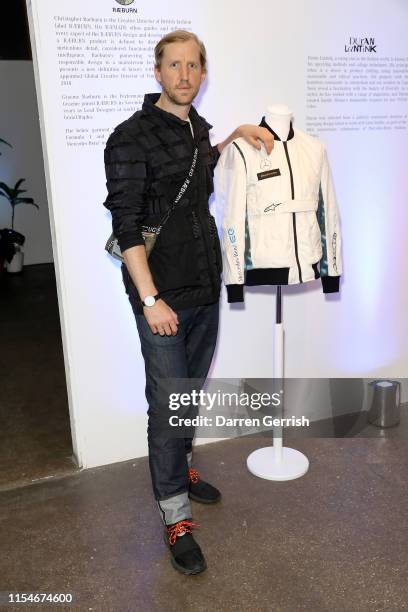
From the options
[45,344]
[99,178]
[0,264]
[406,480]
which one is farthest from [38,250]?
[406,480]

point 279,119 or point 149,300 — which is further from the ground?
point 279,119

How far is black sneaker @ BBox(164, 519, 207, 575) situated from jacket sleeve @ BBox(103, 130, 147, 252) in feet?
3.38

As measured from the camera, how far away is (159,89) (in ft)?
8.58

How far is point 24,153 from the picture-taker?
8.12 metres

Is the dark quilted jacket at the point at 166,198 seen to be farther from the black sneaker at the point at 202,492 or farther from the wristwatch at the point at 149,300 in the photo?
the black sneaker at the point at 202,492

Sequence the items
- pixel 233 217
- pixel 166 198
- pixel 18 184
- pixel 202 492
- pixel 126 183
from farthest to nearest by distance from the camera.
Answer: pixel 18 184, pixel 202 492, pixel 233 217, pixel 166 198, pixel 126 183

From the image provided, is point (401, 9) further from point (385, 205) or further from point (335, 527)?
point (335, 527)

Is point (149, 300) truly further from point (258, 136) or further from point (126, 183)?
point (258, 136)

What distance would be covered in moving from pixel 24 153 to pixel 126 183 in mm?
6691

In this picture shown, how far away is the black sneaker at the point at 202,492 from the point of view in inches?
102

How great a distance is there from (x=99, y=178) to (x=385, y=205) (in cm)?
152

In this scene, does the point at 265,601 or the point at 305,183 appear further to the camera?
the point at 305,183

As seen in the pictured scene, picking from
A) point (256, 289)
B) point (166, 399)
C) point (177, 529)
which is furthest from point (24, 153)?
point (177, 529)

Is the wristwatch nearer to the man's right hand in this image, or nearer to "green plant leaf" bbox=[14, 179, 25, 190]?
the man's right hand
